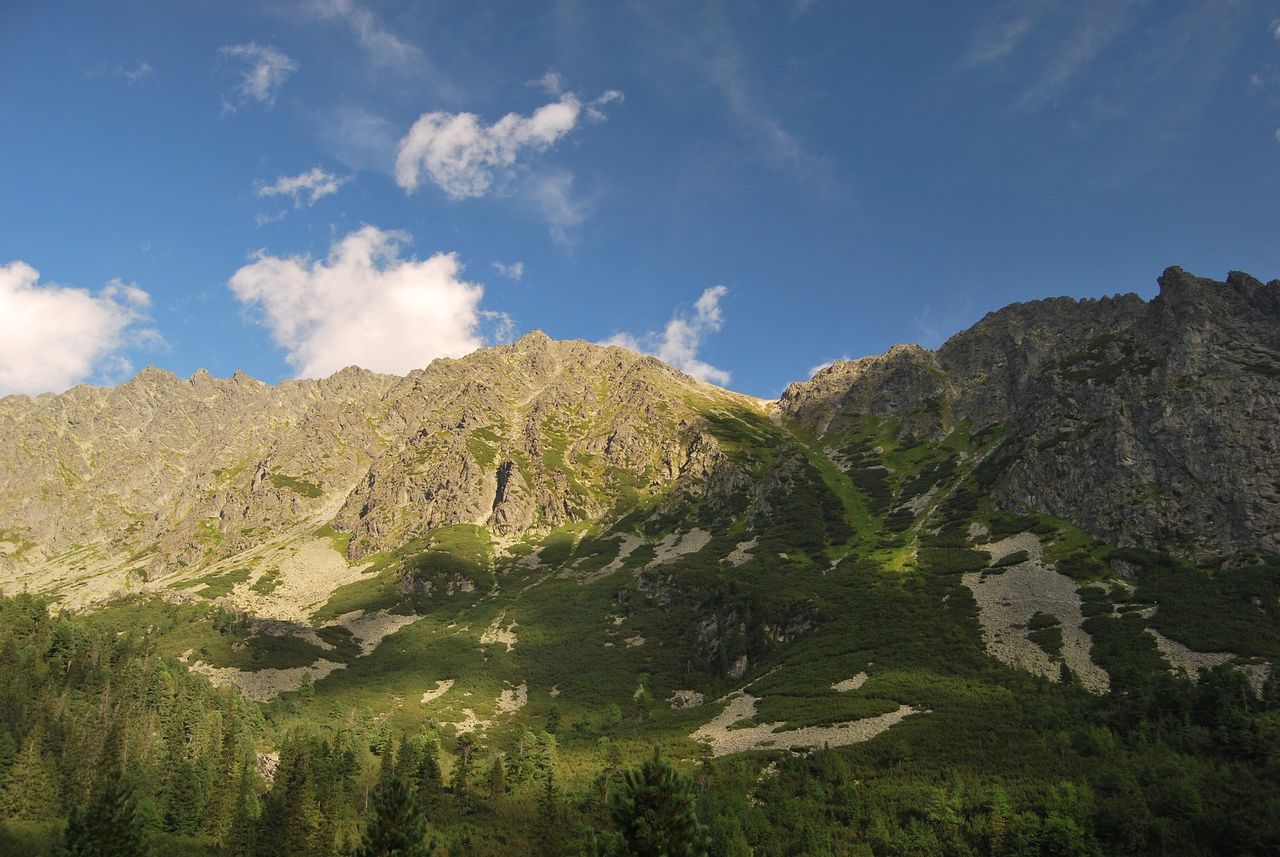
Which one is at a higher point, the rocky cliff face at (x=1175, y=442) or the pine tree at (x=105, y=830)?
the rocky cliff face at (x=1175, y=442)

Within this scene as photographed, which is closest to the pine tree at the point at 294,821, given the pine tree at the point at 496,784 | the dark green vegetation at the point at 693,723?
the dark green vegetation at the point at 693,723

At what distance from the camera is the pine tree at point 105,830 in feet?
176

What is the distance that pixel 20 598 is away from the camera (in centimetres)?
13938

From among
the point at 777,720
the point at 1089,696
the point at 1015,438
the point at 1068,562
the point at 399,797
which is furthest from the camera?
the point at 1015,438

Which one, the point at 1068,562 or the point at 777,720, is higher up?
the point at 1068,562

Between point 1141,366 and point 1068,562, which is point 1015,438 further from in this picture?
point 1068,562

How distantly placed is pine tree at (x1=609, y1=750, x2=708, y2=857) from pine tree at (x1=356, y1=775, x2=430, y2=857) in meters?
12.8

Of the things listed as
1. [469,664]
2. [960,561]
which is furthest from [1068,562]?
[469,664]

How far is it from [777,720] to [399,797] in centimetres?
7818

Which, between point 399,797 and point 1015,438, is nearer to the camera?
point 399,797

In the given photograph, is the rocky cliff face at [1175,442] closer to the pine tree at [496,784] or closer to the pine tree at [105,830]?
the pine tree at [496,784]

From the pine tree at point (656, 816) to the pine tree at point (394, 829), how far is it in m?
12.8

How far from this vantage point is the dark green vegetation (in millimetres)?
60781

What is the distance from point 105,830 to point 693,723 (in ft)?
270
